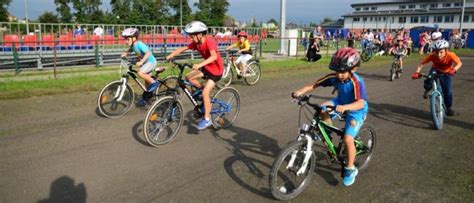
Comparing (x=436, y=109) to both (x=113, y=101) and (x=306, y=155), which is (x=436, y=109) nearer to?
(x=306, y=155)

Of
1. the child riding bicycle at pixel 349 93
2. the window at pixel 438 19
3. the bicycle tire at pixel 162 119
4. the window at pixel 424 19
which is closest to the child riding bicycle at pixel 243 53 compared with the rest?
the bicycle tire at pixel 162 119

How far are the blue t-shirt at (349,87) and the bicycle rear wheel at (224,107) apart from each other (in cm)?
254

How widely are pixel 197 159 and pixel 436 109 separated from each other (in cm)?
474

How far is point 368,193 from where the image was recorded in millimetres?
4266

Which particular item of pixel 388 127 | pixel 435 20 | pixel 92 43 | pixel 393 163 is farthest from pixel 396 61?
pixel 435 20

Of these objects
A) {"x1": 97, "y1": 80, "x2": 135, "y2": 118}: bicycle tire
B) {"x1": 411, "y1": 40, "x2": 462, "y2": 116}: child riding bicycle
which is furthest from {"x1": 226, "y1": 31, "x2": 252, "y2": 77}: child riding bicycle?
{"x1": 411, "y1": 40, "x2": 462, "y2": 116}: child riding bicycle

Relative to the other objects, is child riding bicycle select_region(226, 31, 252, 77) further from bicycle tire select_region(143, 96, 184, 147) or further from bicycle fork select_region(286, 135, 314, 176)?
bicycle fork select_region(286, 135, 314, 176)

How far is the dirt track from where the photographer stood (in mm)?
4195

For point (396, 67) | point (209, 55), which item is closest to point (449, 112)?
point (209, 55)

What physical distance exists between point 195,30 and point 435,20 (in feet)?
264

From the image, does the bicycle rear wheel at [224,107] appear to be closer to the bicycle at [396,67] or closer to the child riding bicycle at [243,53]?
the child riding bicycle at [243,53]

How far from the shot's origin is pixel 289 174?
13.2 feet

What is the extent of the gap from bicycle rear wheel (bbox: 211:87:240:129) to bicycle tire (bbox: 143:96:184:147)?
858 millimetres

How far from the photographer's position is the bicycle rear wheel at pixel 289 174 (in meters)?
3.79
